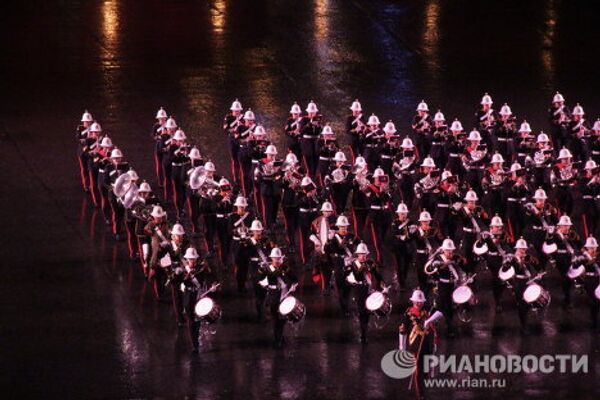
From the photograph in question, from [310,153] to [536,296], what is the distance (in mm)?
8615

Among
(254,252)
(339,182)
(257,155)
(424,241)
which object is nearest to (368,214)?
(339,182)

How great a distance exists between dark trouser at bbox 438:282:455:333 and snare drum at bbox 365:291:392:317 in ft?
2.85

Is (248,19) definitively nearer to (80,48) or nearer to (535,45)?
(80,48)

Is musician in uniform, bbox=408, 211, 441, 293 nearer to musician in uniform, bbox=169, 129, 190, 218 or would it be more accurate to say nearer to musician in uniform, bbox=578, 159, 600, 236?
musician in uniform, bbox=578, 159, 600, 236

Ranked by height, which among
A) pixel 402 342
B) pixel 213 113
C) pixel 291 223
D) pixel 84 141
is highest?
pixel 402 342

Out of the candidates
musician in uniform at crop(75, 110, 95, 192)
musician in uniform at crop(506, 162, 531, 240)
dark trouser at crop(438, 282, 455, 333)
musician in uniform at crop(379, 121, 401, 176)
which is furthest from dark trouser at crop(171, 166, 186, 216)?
dark trouser at crop(438, 282, 455, 333)

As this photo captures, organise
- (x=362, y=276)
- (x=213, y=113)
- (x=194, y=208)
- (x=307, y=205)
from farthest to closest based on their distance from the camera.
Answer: (x=213, y=113) < (x=194, y=208) < (x=307, y=205) < (x=362, y=276)

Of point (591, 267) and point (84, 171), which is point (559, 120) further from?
point (84, 171)

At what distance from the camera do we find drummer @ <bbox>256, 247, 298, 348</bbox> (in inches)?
1032

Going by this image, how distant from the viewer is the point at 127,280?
29.6 meters

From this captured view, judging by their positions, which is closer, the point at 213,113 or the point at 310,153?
the point at 310,153

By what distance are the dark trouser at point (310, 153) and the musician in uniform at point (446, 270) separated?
775 centimetres

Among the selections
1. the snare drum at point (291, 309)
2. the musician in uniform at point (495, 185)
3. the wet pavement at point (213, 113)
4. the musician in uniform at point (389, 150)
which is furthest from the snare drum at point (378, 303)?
the musician in uniform at point (389, 150)

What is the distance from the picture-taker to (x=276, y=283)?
2625 cm
